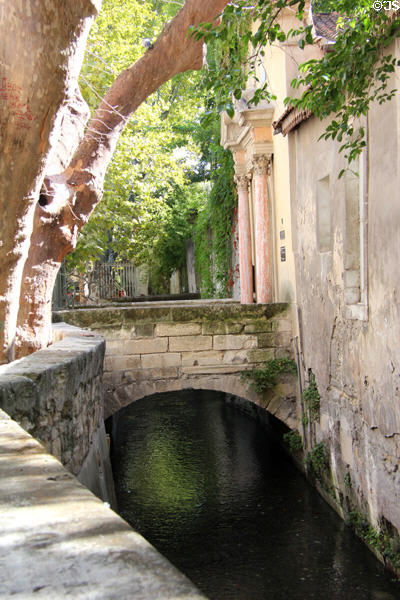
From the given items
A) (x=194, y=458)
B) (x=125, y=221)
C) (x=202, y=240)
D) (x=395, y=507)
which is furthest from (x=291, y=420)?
(x=202, y=240)

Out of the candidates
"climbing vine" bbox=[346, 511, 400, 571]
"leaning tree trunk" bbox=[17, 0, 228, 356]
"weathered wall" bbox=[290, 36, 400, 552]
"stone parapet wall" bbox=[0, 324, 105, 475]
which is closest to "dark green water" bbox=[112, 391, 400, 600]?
"climbing vine" bbox=[346, 511, 400, 571]

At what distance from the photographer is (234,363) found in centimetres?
884

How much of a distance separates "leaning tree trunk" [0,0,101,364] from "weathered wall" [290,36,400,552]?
8.79ft

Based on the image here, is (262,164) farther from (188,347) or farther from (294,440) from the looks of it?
(294,440)

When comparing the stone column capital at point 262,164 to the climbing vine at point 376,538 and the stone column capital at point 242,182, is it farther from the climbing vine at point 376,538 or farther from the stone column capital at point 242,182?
the climbing vine at point 376,538

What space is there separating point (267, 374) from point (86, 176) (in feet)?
13.2

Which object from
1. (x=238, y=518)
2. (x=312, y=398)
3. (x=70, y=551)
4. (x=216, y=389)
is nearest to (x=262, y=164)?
(x=216, y=389)

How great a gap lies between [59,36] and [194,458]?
24.6 feet

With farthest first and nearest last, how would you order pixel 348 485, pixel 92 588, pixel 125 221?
pixel 125 221 < pixel 348 485 < pixel 92 588

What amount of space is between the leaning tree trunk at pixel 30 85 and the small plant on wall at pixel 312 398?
462 centimetres

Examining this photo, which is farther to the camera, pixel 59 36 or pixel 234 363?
pixel 234 363

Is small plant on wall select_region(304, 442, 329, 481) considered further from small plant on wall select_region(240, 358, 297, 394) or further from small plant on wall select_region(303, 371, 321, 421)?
small plant on wall select_region(240, 358, 297, 394)

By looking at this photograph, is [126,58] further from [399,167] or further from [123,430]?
[399,167]

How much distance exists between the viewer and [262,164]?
32.1ft
